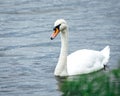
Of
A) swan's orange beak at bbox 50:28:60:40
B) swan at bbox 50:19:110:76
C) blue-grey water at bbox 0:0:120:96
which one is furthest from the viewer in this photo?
swan at bbox 50:19:110:76

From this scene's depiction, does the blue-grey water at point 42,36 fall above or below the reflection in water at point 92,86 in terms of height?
below

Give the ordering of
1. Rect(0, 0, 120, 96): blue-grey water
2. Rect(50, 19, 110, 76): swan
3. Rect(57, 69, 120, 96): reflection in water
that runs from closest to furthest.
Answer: Rect(57, 69, 120, 96): reflection in water → Rect(0, 0, 120, 96): blue-grey water → Rect(50, 19, 110, 76): swan

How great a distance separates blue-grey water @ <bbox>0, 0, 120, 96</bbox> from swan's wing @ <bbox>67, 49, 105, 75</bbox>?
1.22 ft

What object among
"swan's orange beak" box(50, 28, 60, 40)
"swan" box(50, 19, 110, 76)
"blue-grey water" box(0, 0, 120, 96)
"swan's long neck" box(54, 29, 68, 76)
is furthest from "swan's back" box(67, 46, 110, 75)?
"swan's orange beak" box(50, 28, 60, 40)

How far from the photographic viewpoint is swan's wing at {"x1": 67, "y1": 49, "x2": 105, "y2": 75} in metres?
14.1

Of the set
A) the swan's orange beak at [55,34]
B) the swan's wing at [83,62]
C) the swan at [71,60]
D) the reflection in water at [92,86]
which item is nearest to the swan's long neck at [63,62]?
the swan at [71,60]

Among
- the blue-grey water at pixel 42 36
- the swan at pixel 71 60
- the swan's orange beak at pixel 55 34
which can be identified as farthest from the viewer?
the swan at pixel 71 60

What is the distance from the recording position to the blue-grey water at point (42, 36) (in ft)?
44.2

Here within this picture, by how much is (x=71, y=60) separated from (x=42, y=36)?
3334mm

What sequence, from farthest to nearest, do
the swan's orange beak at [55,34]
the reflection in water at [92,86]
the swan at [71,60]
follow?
the swan at [71,60] < the swan's orange beak at [55,34] < the reflection in water at [92,86]

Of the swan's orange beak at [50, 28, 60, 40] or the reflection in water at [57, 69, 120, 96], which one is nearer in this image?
the reflection in water at [57, 69, 120, 96]

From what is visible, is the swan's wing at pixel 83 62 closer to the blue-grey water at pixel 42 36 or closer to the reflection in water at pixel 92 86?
the blue-grey water at pixel 42 36

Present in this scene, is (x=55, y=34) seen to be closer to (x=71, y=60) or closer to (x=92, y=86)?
(x=71, y=60)

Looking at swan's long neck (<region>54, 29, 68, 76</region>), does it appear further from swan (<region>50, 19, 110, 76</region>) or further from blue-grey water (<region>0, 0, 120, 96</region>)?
blue-grey water (<region>0, 0, 120, 96</region>)
